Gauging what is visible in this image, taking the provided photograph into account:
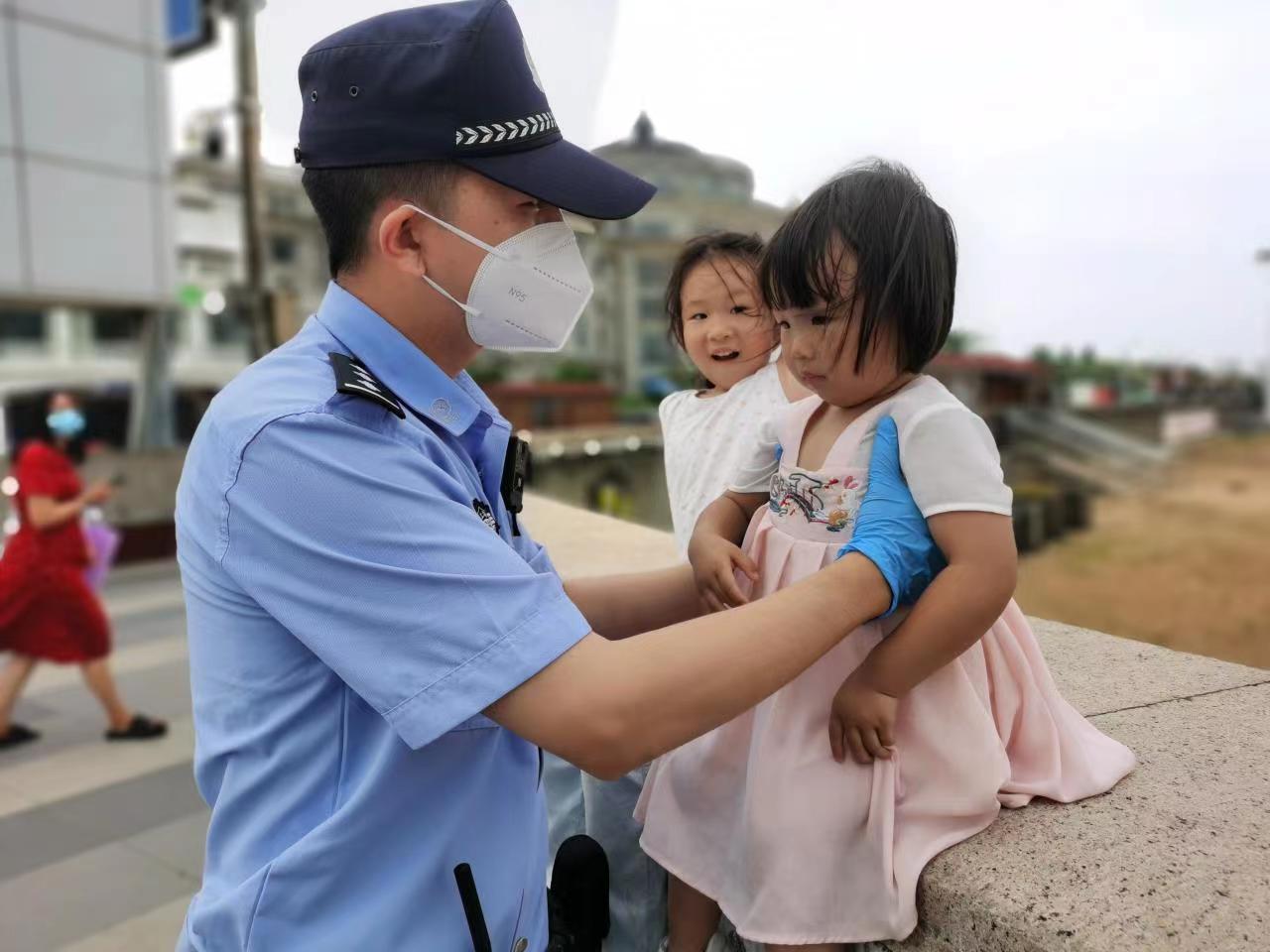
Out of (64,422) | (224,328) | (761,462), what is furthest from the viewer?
(224,328)

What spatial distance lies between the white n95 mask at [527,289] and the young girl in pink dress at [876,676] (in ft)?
0.99

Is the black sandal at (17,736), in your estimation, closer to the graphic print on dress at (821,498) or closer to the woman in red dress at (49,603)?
the woman in red dress at (49,603)

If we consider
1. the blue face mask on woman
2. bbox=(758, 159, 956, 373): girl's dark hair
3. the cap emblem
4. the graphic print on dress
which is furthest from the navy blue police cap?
the blue face mask on woman

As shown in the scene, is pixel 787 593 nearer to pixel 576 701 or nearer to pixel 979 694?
pixel 576 701

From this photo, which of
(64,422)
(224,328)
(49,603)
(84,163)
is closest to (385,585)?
(49,603)

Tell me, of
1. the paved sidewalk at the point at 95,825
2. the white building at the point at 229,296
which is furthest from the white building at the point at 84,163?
the paved sidewalk at the point at 95,825

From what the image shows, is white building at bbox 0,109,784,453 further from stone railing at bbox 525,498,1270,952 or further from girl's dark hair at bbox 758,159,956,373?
stone railing at bbox 525,498,1270,952

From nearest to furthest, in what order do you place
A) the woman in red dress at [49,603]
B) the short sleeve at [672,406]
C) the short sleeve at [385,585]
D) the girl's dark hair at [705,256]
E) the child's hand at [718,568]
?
the short sleeve at [385,585] → the child's hand at [718,568] → the girl's dark hair at [705,256] → the short sleeve at [672,406] → the woman in red dress at [49,603]

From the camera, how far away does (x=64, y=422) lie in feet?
17.2

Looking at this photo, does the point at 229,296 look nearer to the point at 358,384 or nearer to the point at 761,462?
the point at 761,462

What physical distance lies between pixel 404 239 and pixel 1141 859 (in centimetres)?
122

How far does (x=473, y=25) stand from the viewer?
118 centimetres

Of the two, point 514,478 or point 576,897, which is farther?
point 576,897

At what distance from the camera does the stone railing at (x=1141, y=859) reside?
1.06 metres
